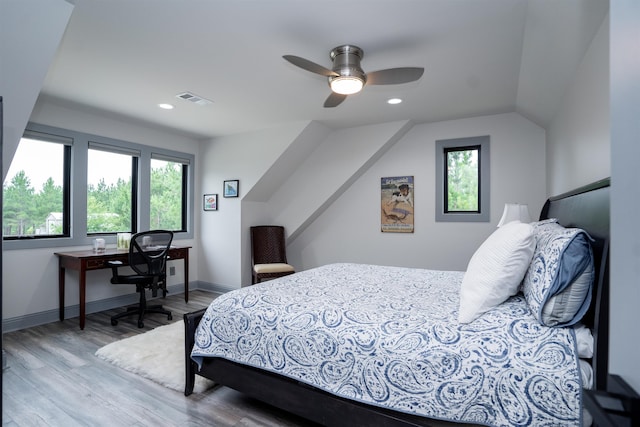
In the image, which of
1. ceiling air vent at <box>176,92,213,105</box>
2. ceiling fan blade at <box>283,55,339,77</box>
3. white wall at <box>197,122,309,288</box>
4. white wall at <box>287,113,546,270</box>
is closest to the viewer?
ceiling fan blade at <box>283,55,339,77</box>

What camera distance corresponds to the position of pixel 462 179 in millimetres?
4305

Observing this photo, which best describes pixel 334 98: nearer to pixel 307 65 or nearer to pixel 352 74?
pixel 352 74

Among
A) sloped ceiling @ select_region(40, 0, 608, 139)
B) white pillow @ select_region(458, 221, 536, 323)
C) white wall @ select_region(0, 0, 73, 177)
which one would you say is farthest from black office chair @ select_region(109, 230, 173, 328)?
white pillow @ select_region(458, 221, 536, 323)

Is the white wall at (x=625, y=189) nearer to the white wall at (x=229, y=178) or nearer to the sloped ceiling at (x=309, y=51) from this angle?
the sloped ceiling at (x=309, y=51)

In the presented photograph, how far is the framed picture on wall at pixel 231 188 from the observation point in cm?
492

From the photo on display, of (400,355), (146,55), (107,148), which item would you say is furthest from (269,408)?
(107,148)

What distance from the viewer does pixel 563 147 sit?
111 inches

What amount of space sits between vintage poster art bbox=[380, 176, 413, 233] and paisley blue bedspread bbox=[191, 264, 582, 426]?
228 cm

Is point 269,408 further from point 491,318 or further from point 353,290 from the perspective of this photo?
point 491,318

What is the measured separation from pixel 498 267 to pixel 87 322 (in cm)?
411

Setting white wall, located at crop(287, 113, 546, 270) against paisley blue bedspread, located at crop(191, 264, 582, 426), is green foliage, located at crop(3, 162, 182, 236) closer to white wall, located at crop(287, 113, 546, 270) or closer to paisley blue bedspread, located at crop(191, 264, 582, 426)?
white wall, located at crop(287, 113, 546, 270)

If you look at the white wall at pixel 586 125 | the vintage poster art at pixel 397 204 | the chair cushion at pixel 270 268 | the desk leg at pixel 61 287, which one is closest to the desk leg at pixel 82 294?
the desk leg at pixel 61 287

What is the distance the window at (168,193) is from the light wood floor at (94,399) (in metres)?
2.21

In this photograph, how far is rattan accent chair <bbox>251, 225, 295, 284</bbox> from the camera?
192 inches
